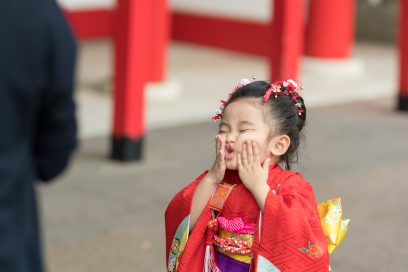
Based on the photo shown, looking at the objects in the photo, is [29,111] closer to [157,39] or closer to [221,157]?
[221,157]

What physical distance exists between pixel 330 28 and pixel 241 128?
7.81m

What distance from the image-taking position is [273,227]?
10.1 ft

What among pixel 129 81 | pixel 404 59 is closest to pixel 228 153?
pixel 129 81

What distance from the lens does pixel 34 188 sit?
2.43m

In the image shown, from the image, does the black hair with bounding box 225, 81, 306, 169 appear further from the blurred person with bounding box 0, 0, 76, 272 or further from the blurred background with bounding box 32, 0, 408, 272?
the blurred person with bounding box 0, 0, 76, 272

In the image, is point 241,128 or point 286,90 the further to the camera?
point 286,90

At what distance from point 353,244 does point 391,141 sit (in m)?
2.52

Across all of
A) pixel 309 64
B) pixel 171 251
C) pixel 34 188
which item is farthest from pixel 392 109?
pixel 34 188

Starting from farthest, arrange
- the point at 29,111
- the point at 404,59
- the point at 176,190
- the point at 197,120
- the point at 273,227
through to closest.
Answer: the point at 404,59 → the point at 197,120 → the point at 176,190 → the point at 273,227 → the point at 29,111

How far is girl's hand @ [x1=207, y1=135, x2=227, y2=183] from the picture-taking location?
10.2ft

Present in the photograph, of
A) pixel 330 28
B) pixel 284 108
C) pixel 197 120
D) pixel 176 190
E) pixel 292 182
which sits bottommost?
pixel 176 190

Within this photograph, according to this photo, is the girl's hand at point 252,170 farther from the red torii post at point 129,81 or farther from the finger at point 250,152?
the red torii post at point 129,81

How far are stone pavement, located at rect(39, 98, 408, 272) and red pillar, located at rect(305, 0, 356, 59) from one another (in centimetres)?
229

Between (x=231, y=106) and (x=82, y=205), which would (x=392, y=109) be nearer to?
(x=82, y=205)
